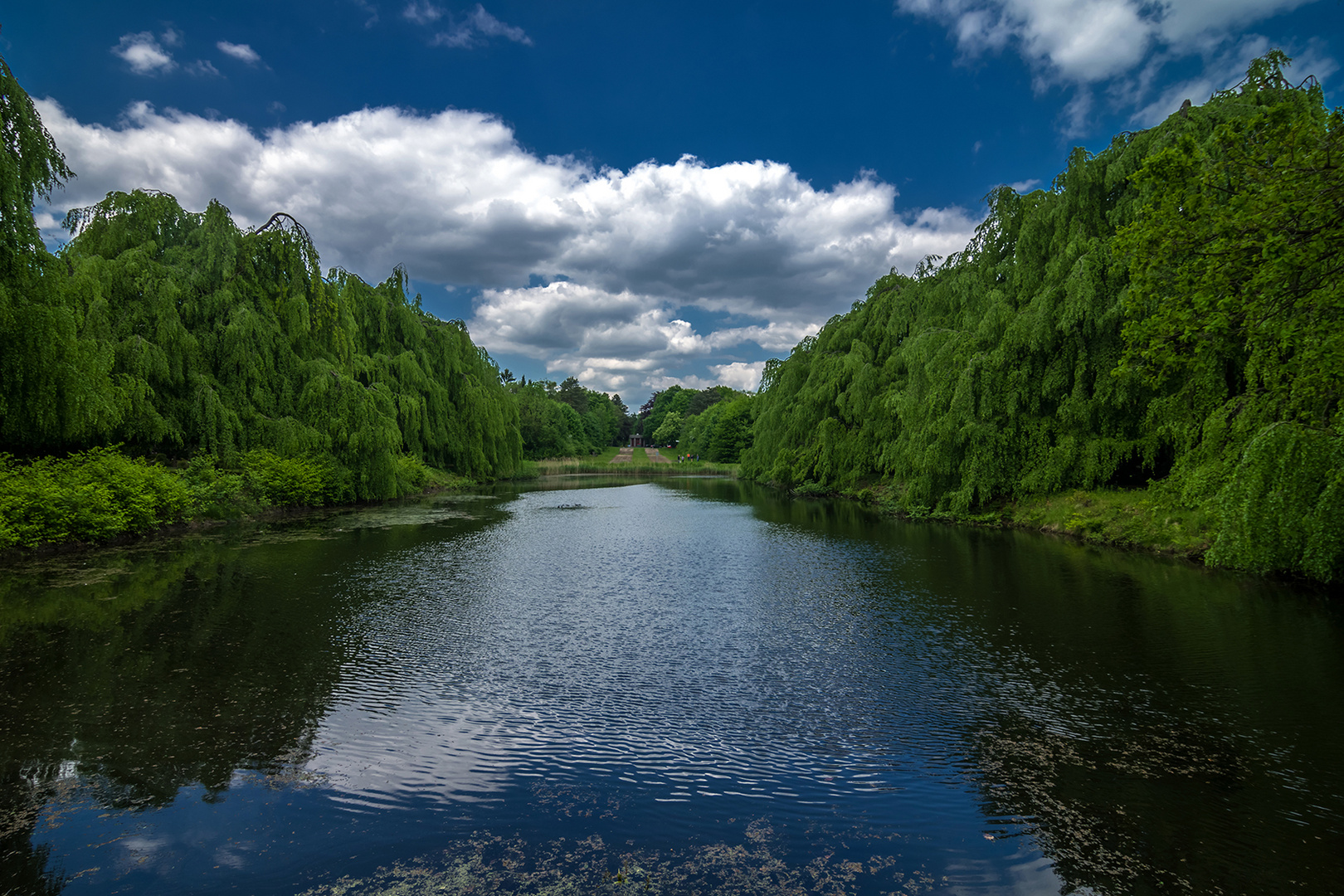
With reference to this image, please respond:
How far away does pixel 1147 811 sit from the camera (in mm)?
4523

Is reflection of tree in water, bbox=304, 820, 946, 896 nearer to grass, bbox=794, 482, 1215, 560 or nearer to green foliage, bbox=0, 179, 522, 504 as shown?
grass, bbox=794, 482, 1215, 560

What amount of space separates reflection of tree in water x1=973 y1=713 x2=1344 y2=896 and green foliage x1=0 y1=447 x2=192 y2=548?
15836 millimetres

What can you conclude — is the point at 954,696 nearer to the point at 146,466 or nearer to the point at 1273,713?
the point at 1273,713

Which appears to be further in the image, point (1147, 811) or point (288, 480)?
point (288, 480)

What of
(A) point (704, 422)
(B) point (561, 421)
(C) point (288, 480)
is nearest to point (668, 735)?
(C) point (288, 480)

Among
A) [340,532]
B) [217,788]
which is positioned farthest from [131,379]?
[217,788]

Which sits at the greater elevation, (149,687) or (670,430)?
(670,430)

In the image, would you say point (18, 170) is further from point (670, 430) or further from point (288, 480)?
point (670, 430)

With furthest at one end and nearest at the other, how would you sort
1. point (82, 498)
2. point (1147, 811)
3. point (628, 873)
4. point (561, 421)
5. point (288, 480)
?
point (561, 421)
point (288, 480)
point (82, 498)
point (1147, 811)
point (628, 873)

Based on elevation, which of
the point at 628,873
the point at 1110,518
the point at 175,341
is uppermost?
the point at 175,341

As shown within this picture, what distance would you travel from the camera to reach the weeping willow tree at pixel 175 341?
1225 cm

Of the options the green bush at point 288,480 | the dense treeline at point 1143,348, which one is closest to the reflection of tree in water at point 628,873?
the dense treeline at point 1143,348

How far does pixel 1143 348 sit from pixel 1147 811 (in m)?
12.8

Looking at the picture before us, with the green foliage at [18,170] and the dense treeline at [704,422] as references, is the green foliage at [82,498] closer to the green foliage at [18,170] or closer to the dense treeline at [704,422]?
the green foliage at [18,170]
